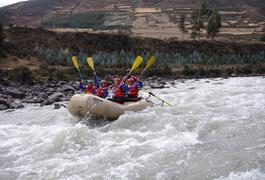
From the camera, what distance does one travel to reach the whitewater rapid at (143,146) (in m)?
8.41

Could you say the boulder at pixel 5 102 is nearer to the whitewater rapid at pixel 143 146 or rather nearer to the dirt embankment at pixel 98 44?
the whitewater rapid at pixel 143 146

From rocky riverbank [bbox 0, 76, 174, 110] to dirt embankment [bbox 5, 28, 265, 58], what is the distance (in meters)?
11.2

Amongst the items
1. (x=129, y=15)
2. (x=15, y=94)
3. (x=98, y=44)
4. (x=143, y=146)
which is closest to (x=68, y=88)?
(x=15, y=94)

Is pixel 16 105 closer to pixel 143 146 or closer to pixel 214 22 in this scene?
pixel 143 146

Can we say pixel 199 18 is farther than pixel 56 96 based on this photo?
Yes

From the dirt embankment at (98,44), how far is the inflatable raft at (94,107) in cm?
2244

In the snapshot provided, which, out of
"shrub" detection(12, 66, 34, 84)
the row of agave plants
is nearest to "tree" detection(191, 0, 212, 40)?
the row of agave plants

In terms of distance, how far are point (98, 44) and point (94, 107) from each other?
3170 centimetres

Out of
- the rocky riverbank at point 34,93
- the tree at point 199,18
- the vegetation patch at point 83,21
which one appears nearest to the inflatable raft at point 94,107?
the rocky riverbank at point 34,93

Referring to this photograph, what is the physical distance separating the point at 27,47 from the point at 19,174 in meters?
30.0

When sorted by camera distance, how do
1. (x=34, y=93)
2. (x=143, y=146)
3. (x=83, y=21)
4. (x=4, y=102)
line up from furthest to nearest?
1. (x=83, y=21)
2. (x=34, y=93)
3. (x=4, y=102)
4. (x=143, y=146)

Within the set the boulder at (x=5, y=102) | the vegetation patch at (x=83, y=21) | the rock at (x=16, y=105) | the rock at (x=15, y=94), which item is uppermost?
the boulder at (x=5, y=102)

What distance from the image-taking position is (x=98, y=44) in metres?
43.5

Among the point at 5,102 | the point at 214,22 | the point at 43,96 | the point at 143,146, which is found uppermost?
the point at 143,146
